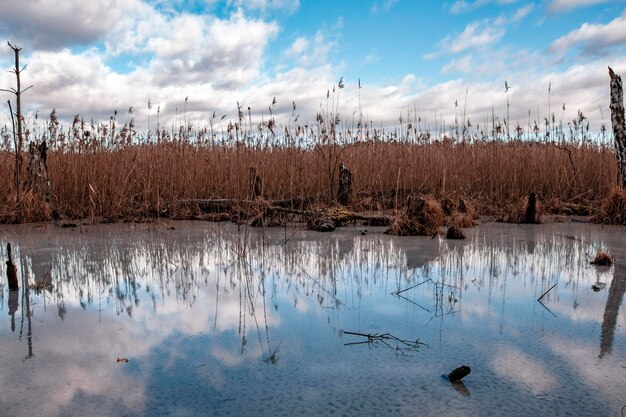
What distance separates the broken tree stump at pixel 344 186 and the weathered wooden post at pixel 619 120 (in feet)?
10.5

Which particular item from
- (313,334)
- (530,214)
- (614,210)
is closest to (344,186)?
(530,214)

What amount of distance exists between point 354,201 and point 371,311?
14.2 feet

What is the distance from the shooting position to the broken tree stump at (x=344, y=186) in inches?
248

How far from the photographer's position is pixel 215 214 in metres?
5.88

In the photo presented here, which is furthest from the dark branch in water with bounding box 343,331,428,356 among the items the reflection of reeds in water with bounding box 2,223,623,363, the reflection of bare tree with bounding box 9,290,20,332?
the reflection of bare tree with bounding box 9,290,20,332

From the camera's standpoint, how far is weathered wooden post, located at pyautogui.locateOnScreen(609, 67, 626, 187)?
19.1 ft

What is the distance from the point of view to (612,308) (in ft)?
7.18

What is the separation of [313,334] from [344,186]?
4.58 metres

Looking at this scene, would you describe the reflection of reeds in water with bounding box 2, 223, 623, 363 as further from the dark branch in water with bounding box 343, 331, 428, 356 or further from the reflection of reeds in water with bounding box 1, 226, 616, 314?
the dark branch in water with bounding box 343, 331, 428, 356

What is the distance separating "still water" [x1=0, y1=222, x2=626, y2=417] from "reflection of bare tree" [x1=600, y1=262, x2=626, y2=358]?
0.01 meters

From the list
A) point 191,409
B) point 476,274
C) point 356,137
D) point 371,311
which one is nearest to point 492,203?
point 356,137

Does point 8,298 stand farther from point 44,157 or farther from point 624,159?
point 624,159

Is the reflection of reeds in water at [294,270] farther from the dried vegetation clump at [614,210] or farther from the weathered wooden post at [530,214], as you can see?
the dried vegetation clump at [614,210]

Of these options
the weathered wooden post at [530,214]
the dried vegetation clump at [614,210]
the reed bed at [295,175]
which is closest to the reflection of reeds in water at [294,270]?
the weathered wooden post at [530,214]
